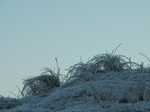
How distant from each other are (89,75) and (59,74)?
52.9 inches

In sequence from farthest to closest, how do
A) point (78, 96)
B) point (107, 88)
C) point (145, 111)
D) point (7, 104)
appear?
point (7, 104) < point (78, 96) < point (107, 88) < point (145, 111)

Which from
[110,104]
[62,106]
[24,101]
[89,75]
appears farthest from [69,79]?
[110,104]

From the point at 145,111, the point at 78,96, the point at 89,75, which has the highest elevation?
the point at 89,75

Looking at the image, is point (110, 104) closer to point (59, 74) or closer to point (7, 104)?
point (7, 104)

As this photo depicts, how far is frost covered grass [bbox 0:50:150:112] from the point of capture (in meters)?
4.00

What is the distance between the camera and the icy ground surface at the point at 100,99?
3810mm

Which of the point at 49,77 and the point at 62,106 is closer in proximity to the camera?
the point at 62,106

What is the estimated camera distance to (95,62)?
6191 mm

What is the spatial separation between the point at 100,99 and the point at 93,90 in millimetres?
161

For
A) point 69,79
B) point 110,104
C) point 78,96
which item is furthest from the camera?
point 69,79

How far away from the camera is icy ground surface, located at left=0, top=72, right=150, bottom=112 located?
12.5 feet

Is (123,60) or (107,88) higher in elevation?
(123,60)

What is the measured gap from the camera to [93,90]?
415 centimetres

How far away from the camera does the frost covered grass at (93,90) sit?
4.00 meters
